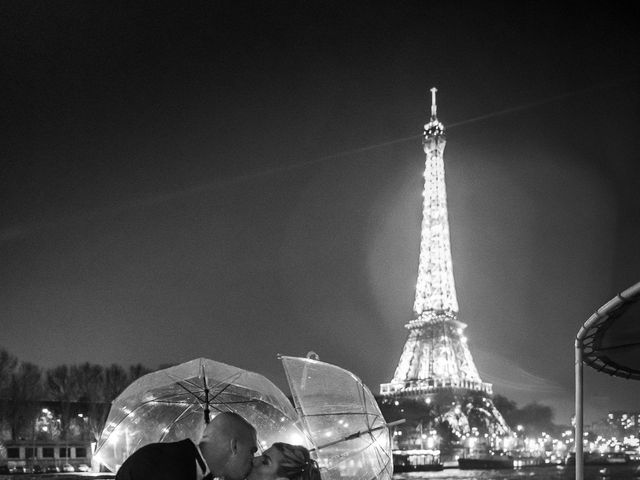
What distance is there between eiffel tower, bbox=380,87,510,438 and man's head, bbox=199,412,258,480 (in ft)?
312

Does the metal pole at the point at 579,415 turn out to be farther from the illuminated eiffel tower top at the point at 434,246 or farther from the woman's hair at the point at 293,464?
the illuminated eiffel tower top at the point at 434,246

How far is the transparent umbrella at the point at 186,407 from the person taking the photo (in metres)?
8.66

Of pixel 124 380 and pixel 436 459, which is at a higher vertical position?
pixel 124 380

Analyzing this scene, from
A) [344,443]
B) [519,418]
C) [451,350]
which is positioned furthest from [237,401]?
[519,418]

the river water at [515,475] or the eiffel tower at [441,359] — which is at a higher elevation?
the eiffel tower at [441,359]

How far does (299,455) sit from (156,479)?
637 mm

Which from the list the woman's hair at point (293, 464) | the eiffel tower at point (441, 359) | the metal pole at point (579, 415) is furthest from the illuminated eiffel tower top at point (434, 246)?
the woman's hair at point (293, 464)

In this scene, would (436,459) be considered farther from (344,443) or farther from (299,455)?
(299,455)

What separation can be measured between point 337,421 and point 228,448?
228 inches

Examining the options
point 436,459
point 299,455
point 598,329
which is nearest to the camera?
point 299,455

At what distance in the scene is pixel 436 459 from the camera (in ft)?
214

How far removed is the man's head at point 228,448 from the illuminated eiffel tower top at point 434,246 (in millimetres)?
102486

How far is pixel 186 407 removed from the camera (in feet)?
29.8

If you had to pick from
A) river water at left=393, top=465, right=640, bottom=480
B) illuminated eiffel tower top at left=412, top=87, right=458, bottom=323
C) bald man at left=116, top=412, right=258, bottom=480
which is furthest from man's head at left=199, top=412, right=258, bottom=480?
illuminated eiffel tower top at left=412, top=87, right=458, bottom=323
